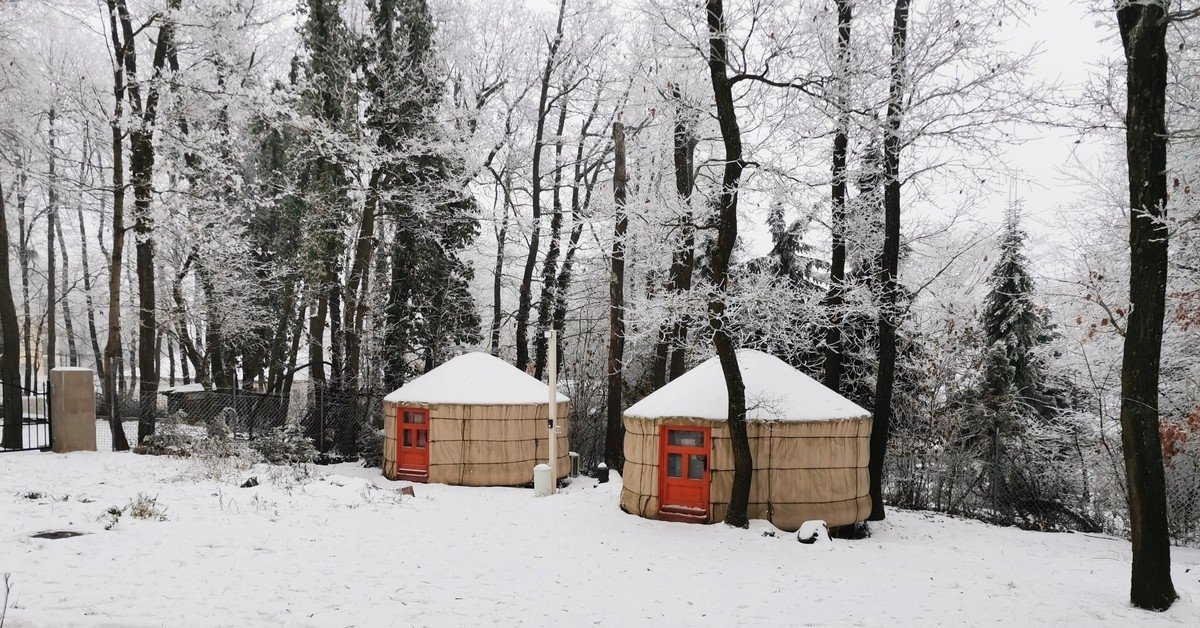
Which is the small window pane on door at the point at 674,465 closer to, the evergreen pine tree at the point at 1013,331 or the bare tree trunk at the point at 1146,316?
the bare tree trunk at the point at 1146,316

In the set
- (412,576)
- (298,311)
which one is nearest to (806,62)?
(412,576)

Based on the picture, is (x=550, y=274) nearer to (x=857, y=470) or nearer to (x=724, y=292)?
(x=724, y=292)

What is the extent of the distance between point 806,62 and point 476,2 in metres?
11.1

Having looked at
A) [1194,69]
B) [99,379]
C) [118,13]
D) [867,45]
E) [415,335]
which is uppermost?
[118,13]

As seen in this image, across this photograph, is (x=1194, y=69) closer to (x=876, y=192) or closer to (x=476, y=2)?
(x=876, y=192)

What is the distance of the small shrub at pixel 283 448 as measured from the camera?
12.3 meters

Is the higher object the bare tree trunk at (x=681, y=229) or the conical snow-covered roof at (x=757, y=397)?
the bare tree trunk at (x=681, y=229)

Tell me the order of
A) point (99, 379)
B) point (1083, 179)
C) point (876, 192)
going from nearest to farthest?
point (876, 192), point (1083, 179), point (99, 379)

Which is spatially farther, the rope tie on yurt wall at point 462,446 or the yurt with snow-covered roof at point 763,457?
the rope tie on yurt wall at point 462,446

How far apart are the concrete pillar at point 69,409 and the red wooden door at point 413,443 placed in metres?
4.68

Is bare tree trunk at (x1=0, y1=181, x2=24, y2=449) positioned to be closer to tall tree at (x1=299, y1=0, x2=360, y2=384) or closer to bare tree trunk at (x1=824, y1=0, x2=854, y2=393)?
tall tree at (x1=299, y1=0, x2=360, y2=384)

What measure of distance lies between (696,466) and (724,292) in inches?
88.1

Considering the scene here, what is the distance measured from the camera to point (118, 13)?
12023 mm

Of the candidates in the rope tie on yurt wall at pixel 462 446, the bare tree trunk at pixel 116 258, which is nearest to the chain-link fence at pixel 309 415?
the bare tree trunk at pixel 116 258
